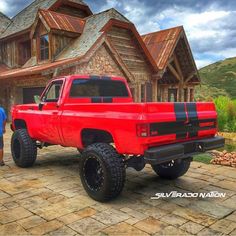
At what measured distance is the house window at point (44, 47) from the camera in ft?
59.8

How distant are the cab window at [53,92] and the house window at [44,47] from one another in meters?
12.1

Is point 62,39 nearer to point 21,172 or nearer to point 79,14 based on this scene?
point 79,14

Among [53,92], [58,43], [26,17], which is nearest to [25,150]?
[53,92]

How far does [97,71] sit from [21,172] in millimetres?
10114

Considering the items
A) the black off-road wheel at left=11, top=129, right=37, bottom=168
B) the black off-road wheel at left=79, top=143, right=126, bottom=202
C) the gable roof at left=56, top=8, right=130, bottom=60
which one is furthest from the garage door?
the black off-road wheel at left=79, top=143, right=126, bottom=202

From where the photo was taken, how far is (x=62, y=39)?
17.9 m

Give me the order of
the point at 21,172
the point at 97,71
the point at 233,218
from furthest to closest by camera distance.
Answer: the point at 97,71 → the point at 21,172 → the point at 233,218

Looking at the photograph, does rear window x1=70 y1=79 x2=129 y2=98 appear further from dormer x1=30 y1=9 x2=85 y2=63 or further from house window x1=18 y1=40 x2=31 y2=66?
house window x1=18 y1=40 x2=31 y2=66

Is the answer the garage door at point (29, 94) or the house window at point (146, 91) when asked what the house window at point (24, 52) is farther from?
the house window at point (146, 91)

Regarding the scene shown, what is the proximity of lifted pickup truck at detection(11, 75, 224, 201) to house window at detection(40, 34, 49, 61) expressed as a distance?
39.5 feet

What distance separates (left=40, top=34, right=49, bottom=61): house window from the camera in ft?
59.8

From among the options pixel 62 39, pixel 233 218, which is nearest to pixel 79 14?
pixel 62 39

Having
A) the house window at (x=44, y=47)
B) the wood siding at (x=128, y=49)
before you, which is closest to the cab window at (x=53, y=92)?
the wood siding at (x=128, y=49)

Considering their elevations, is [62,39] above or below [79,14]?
below
